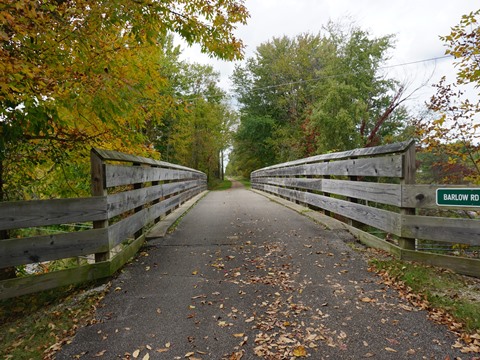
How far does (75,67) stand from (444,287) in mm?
4511

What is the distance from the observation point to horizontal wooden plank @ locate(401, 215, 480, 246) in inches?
120

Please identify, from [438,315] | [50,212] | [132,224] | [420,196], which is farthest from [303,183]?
[50,212]

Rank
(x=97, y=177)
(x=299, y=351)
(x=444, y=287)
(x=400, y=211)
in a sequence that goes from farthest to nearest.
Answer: (x=400, y=211), (x=97, y=177), (x=444, y=287), (x=299, y=351)

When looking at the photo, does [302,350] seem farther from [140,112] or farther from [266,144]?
[266,144]

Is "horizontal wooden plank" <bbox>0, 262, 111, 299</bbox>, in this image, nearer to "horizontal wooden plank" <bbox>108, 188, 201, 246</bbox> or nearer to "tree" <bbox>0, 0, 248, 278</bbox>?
"horizontal wooden plank" <bbox>108, 188, 201, 246</bbox>

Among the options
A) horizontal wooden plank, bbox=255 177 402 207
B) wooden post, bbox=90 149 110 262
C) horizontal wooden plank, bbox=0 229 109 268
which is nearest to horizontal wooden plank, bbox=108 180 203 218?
wooden post, bbox=90 149 110 262

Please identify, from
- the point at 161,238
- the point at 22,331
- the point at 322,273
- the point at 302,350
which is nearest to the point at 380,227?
the point at 322,273

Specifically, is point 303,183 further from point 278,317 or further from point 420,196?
point 278,317

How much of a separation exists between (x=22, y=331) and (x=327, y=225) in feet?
14.9

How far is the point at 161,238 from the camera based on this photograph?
5121 millimetres

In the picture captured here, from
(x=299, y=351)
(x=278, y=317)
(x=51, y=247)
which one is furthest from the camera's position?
(x=51, y=247)

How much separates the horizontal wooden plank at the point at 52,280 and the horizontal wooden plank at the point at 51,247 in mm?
158

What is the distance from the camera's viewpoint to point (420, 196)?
3.44 meters

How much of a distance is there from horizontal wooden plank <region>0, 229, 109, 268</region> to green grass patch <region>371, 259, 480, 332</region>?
3235 mm
